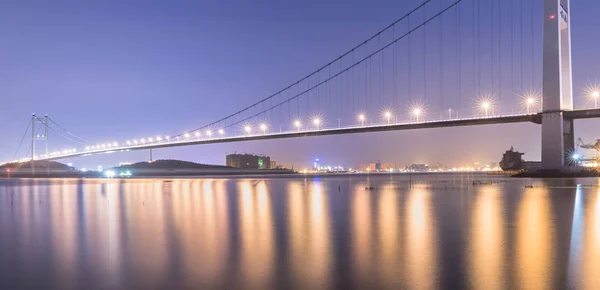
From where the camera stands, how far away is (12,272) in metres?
6.77

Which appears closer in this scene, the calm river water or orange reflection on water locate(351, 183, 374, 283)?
the calm river water

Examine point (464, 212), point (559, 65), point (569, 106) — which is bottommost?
point (464, 212)

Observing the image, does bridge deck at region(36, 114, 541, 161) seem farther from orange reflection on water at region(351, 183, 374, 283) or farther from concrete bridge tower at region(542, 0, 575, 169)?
orange reflection on water at region(351, 183, 374, 283)

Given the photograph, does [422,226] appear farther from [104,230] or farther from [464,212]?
[104,230]

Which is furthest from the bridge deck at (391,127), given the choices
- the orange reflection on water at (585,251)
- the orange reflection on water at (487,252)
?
the orange reflection on water at (487,252)

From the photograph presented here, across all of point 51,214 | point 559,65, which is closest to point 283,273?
point 51,214

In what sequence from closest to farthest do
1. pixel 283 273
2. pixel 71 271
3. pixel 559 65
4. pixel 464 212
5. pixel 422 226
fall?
pixel 283 273 → pixel 71 271 → pixel 422 226 → pixel 464 212 → pixel 559 65

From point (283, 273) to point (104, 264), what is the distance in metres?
2.99

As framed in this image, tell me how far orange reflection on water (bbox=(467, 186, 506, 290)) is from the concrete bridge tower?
34737 mm

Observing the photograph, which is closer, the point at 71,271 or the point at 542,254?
the point at 71,271

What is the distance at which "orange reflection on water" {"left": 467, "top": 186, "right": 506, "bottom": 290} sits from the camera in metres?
5.79

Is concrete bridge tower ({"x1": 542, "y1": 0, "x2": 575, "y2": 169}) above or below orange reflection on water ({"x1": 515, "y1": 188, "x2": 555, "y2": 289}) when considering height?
above

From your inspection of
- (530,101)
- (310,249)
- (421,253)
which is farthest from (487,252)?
(530,101)

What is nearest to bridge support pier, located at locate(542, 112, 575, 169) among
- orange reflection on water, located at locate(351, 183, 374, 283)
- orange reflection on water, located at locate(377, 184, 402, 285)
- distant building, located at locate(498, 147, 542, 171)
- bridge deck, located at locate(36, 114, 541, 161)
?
bridge deck, located at locate(36, 114, 541, 161)
